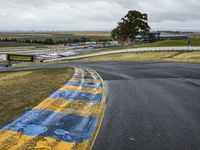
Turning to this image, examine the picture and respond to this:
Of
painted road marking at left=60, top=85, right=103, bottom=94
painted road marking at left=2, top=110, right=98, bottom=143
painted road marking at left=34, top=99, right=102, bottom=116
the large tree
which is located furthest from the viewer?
the large tree

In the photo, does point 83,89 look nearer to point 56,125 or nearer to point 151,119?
point 151,119

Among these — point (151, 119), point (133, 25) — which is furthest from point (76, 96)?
point (133, 25)

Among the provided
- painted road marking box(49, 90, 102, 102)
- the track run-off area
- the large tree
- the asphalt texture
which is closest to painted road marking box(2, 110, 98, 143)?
the track run-off area

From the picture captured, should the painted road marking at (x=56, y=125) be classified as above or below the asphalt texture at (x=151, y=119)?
above

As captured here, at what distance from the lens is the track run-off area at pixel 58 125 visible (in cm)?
542

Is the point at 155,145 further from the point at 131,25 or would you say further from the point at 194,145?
the point at 131,25

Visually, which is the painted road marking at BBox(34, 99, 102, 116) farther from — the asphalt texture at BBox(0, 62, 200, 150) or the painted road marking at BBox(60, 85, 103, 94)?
the painted road marking at BBox(60, 85, 103, 94)

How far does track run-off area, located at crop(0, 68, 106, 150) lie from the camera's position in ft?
17.8

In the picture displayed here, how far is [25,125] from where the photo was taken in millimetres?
6438

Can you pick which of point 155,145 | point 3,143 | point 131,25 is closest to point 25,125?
point 3,143

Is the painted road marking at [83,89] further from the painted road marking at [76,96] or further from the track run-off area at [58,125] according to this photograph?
the track run-off area at [58,125]

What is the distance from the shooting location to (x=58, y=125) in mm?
6492

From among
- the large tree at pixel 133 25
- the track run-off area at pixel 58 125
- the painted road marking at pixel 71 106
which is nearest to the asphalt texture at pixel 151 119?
the track run-off area at pixel 58 125

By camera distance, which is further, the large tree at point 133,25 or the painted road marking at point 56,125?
Answer: the large tree at point 133,25
